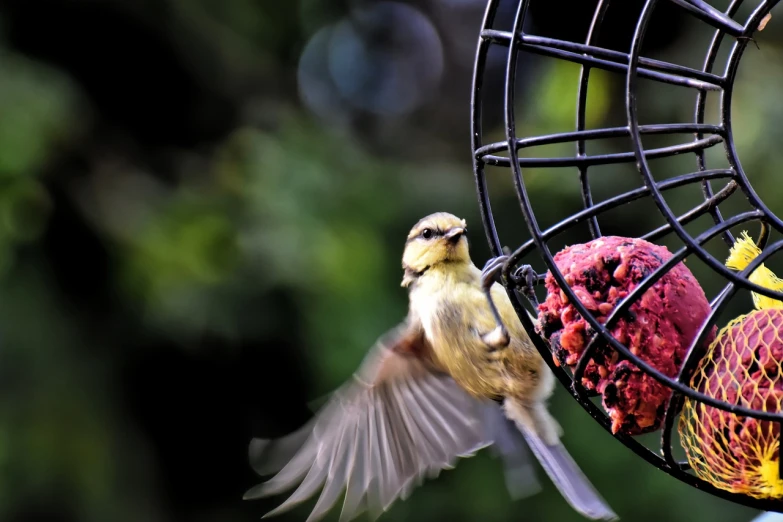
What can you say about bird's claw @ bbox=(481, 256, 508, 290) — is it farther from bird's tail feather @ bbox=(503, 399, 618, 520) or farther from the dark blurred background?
the dark blurred background

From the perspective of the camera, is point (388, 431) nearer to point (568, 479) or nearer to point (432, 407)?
point (432, 407)

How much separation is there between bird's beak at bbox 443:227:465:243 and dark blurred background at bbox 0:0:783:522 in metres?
0.78

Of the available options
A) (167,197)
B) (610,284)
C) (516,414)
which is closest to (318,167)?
(167,197)

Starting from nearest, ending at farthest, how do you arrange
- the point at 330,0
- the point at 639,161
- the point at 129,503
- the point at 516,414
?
the point at 639,161 → the point at 516,414 → the point at 129,503 → the point at 330,0

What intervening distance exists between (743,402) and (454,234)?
838 millimetres

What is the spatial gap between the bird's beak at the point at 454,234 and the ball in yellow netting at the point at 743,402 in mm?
726

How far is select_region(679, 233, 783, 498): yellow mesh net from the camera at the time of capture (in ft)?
3.96

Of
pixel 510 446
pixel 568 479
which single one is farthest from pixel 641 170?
pixel 510 446

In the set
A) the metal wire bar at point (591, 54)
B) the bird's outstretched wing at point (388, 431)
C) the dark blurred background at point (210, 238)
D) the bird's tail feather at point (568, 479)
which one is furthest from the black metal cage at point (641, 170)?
the dark blurred background at point (210, 238)

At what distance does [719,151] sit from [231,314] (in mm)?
1540

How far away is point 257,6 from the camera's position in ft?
10.8

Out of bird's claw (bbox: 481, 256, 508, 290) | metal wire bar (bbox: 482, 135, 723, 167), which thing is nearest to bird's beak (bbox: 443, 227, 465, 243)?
bird's claw (bbox: 481, 256, 508, 290)

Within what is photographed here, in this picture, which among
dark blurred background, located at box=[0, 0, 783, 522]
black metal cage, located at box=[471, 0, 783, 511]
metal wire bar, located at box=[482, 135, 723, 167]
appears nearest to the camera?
black metal cage, located at box=[471, 0, 783, 511]

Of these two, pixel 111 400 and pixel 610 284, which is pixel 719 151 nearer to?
pixel 610 284
